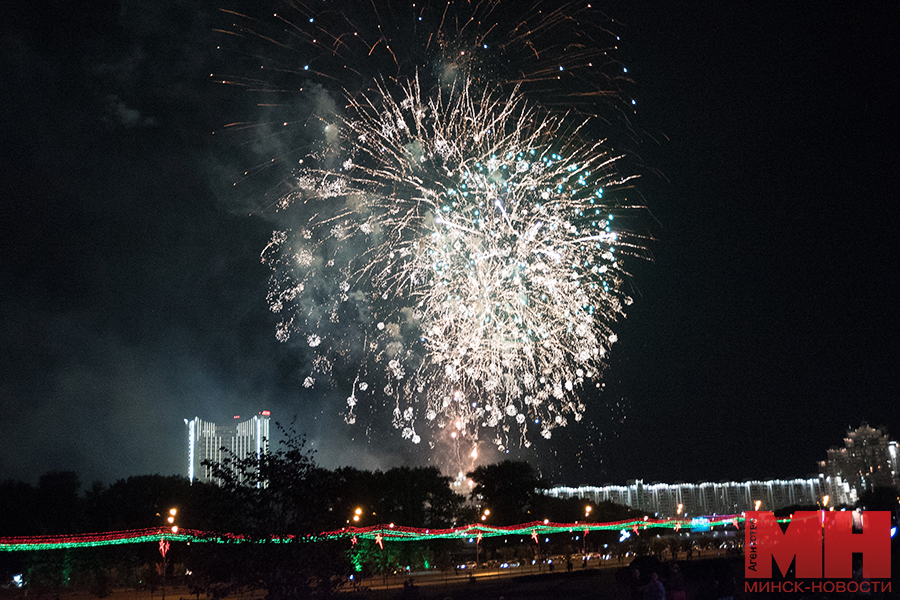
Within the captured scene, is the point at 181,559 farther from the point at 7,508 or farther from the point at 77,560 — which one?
the point at 7,508

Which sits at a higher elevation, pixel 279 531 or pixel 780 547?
pixel 279 531

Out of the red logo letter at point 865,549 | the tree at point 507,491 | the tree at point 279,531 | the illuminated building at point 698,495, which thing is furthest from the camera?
the illuminated building at point 698,495

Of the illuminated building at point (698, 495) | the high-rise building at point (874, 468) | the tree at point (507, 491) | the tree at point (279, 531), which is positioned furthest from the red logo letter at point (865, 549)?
the high-rise building at point (874, 468)

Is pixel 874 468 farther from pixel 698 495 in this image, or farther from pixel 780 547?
pixel 780 547

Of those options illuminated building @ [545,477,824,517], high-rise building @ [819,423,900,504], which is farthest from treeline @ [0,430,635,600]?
high-rise building @ [819,423,900,504]

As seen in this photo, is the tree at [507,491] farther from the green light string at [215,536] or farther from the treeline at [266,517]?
the green light string at [215,536]

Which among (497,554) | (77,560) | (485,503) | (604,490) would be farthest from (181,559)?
(604,490)

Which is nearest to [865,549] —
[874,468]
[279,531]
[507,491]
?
[279,531]
